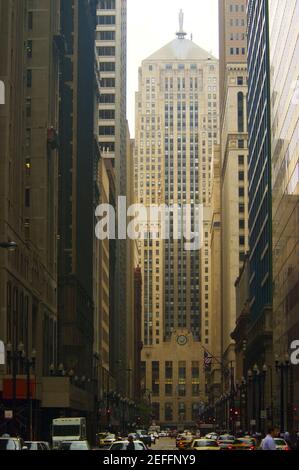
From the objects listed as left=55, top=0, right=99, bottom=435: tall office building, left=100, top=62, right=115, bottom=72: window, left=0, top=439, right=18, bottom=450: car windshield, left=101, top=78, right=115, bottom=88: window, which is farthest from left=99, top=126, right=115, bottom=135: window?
left=0, top=439, right=18, bottom=450: car windshield

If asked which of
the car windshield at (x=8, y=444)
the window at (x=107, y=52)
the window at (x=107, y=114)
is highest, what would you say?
the window at (x=107, y=52)

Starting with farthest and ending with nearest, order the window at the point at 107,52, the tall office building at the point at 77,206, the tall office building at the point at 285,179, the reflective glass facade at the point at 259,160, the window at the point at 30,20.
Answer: the window at the point at 107,52, the reflective glass facade at the point at 259,160, the tall office building at the point at 77,206, the window at the point at 30,20, the tall office building at the point at 285,179

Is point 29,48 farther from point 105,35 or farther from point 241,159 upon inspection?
point 241,159

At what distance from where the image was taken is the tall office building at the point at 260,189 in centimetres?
11688

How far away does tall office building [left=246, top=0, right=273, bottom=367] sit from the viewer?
383 feet

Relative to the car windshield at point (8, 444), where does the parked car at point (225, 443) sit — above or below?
below

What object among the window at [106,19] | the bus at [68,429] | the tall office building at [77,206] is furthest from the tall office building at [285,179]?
the window at [106,19]

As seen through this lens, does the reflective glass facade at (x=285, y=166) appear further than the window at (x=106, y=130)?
No

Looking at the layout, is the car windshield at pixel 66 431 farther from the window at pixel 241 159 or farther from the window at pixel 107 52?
the window at pixel 107 52

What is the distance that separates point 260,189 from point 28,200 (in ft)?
132

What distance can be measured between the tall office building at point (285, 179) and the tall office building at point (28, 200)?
21520 millimetres

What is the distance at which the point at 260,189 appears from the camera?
430 feet

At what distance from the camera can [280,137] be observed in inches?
3816
